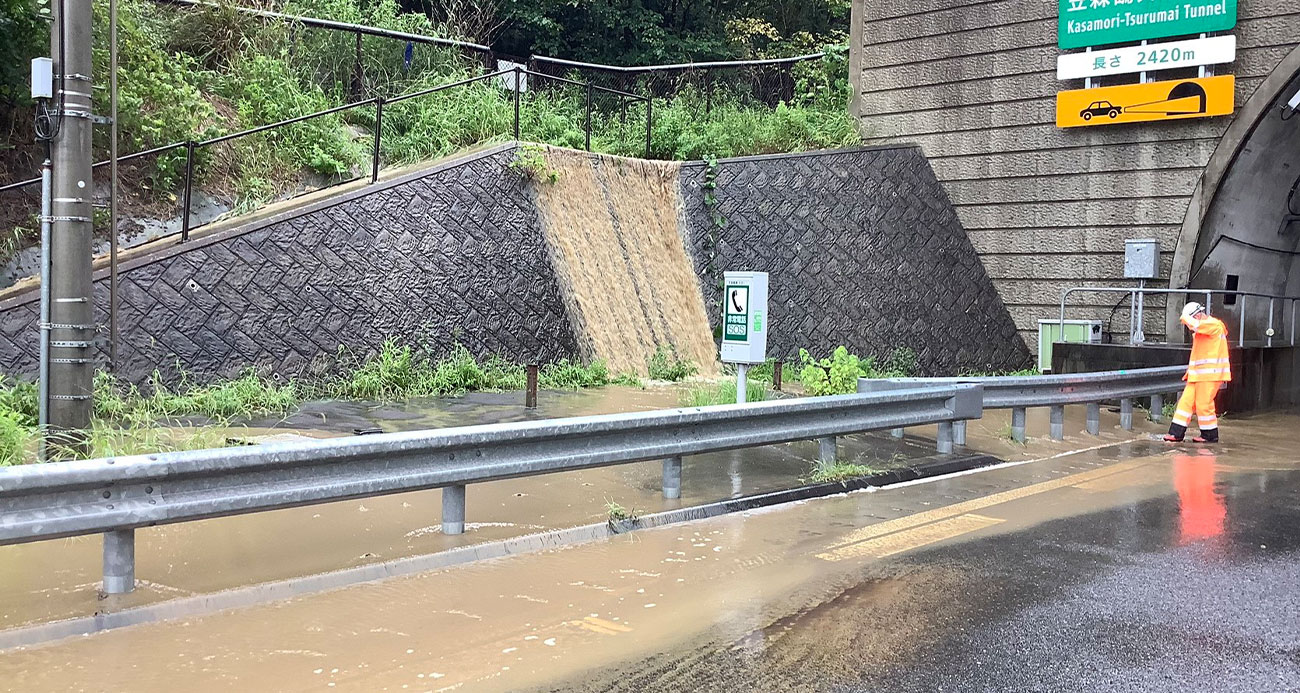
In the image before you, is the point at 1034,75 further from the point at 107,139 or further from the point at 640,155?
the point at 107,139

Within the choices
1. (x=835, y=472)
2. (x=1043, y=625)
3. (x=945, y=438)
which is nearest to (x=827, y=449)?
(x=835, y=472)

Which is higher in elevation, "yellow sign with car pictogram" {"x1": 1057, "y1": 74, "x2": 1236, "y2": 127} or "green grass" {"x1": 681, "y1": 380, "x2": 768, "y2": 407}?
"yellow sign with car pictogram" {"x1": 1057, "y1": 74, "x2": 1236, "y2": 127}

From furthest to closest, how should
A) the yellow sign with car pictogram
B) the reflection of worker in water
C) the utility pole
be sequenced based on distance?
the yellow sign with car pictogram → the reflection of worker in water → the utility pole

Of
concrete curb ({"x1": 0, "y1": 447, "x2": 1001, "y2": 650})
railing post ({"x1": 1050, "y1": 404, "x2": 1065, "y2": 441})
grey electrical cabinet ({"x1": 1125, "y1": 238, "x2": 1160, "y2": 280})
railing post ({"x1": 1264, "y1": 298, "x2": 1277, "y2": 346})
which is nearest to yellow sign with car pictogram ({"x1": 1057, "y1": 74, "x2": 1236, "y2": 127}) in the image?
grey electrical cabinet ({"x1": 1125, "y1": 238, "x2": 1160, "y2": 280})

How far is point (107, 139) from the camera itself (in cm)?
1278

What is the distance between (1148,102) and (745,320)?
12.3 metres

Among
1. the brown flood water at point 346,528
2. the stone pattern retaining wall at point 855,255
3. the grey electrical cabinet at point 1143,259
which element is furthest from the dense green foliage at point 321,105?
the grey electrical cabinet at point 1143,259

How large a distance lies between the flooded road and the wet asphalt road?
0.6 inches

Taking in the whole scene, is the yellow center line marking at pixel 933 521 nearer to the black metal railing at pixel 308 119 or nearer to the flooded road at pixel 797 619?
the flooded road at pixel 797 619

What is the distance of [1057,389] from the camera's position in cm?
1163

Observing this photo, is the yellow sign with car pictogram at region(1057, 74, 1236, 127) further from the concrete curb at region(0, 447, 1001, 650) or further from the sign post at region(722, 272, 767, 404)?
the concrete curb at region(0, 447, 1001, 650)

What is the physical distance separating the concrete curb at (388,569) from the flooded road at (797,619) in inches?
4.4

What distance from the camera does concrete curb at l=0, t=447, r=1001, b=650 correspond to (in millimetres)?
4629

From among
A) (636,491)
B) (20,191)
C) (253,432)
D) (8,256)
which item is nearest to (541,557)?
(636,491)
